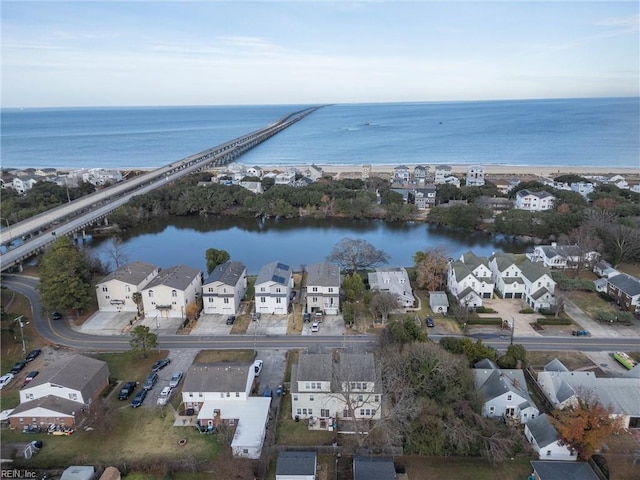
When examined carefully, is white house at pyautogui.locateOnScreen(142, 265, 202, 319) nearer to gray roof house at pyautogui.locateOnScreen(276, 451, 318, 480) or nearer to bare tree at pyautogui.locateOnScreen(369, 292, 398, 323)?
bare tree at pyautogui.locateOnScreen(369, 292, 398, 323)

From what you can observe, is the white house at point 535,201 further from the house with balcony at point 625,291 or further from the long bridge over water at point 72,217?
the long bridge over water at point 72,217

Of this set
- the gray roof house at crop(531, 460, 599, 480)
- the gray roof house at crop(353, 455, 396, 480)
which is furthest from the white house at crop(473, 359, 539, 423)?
the gray roof house at crop(353, 455, 396, 480)

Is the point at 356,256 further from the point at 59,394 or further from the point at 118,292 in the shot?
the point at 59,394

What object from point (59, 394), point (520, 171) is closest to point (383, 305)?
point (59, 394)

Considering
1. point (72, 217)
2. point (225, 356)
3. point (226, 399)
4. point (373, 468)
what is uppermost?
point (72, 217)

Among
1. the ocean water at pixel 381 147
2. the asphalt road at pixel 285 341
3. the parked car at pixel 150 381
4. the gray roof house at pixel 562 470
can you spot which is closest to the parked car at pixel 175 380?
the parked car at pixel 150 381
